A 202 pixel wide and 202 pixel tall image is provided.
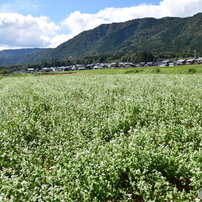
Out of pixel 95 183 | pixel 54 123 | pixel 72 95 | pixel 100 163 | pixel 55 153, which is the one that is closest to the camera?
pixel 95 183

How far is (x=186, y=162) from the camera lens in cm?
865

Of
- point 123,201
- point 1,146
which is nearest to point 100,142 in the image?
point 123,201

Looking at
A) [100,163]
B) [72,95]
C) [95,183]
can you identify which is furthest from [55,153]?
[72,95]

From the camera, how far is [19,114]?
1958cm

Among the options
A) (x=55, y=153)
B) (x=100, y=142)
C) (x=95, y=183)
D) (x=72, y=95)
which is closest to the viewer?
(x=95, y=183)

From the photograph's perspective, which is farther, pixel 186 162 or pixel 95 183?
pixel 186 162

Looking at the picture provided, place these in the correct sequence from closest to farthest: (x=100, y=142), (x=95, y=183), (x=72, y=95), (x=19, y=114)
Answer: (x=95, y=183)
(x=100, y=142)
(x=19, y=114)
(x=72, y=95)

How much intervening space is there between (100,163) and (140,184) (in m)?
1.76

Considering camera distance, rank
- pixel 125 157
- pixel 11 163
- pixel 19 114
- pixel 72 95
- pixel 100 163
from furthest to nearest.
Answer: pixel 72 95, pixel 19 114, pixel 11 163, pixel 125 157, pixel 100 163

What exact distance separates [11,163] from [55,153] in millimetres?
2064

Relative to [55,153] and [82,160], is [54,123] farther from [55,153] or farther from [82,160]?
[82,160]

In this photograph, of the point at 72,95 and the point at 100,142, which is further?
the point at 72,95

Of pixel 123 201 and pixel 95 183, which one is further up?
pixel 95 183

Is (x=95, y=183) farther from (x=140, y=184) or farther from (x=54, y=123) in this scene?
(x=54, y=123)
